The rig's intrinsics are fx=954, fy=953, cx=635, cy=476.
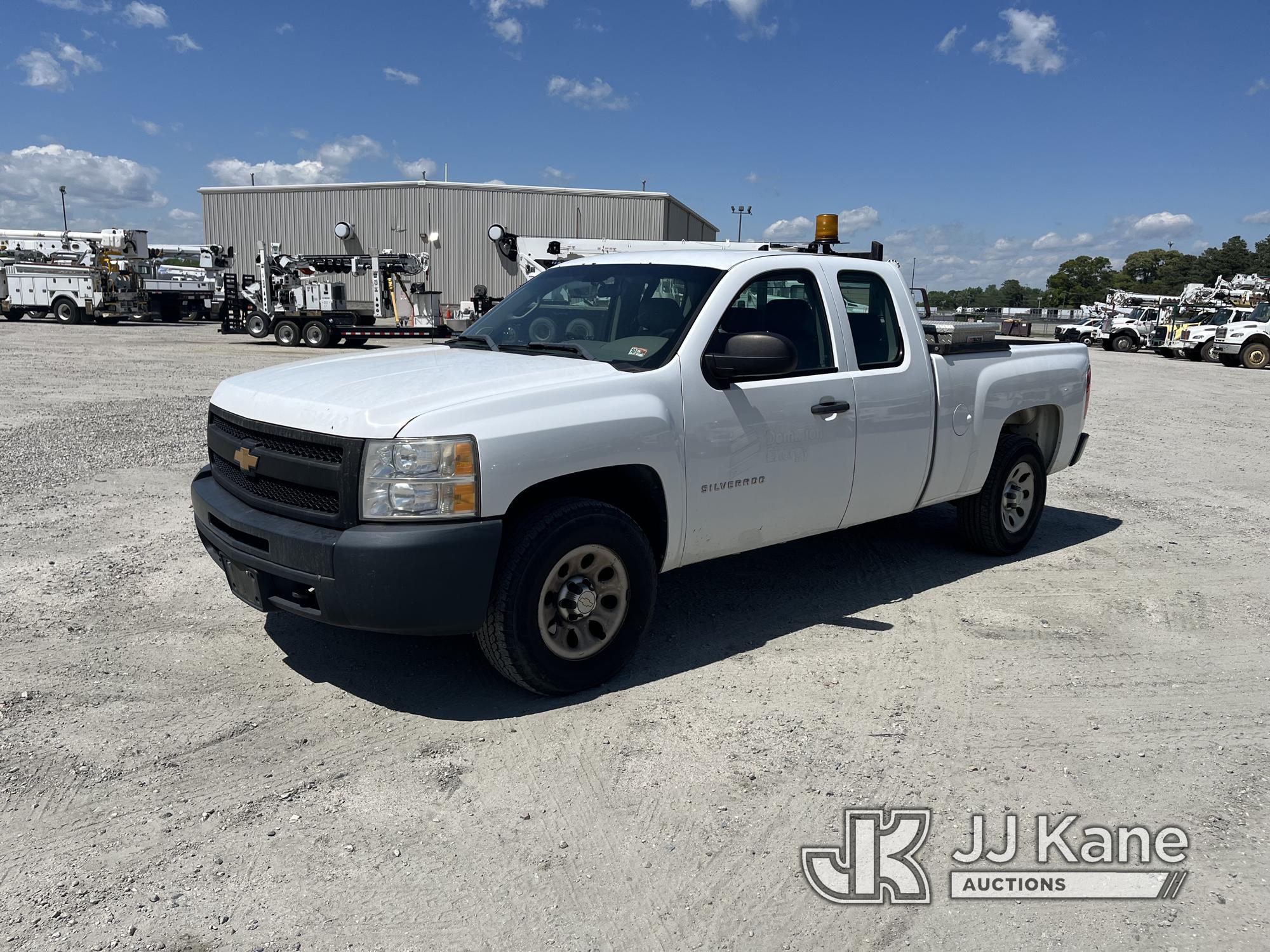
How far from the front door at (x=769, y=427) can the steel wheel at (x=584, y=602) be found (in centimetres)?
44

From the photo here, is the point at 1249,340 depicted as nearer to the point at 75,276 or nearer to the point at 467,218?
the point at 467,218

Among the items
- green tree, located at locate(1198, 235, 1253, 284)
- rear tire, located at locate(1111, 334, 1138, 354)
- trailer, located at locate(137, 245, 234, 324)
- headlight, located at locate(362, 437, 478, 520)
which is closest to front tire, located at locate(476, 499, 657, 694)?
headlight, located at locate(362, 437, 478, 520)

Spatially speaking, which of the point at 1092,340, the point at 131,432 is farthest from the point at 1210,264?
the point at 131,432

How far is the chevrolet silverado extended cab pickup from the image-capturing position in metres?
3.49

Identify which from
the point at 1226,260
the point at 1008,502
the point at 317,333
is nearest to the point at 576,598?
the point at 1008,502

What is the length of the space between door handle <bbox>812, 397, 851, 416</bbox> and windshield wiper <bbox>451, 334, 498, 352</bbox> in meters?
→ 1.60

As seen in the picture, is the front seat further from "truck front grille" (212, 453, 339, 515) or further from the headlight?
"truck front grille" (212, 453, 339, 515)

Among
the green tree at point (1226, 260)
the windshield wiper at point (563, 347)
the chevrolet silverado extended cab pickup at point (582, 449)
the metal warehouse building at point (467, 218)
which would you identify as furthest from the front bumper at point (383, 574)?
the green tree at point (1226, 260)

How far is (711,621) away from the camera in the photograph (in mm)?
4980

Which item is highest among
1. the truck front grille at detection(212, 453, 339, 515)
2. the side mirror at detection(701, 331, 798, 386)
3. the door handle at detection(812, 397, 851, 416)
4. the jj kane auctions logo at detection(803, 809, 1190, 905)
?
the side mirror at detection(701, 331, 798, 386)

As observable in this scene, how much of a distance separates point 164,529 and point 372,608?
3.61 m

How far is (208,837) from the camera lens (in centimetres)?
300

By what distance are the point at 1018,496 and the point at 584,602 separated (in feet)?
12.3

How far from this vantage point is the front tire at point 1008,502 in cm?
615
